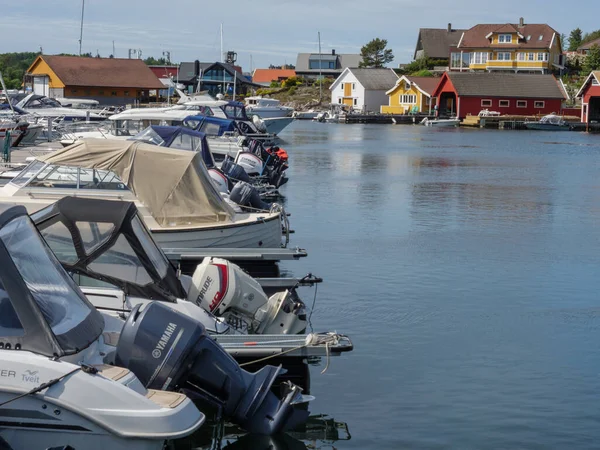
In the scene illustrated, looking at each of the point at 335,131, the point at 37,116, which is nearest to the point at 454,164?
the point at 37,116

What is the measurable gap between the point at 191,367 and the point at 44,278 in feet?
4.69

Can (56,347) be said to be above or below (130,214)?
below

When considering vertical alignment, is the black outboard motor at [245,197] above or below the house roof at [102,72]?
below

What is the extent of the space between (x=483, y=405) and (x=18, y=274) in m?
5.94

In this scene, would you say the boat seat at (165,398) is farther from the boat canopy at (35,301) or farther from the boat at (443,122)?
the boat at (443,122)

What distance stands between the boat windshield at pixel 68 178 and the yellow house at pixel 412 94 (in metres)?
85.9

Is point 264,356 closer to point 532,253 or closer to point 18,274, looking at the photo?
point 18,274

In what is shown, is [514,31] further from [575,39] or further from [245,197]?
[245,197]

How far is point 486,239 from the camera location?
23203 mm

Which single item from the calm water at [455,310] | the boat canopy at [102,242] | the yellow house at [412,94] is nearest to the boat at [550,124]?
the yellow house at [412,94]

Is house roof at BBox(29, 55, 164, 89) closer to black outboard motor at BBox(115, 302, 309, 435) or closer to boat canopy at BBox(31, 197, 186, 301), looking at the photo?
boat canopy at BBox(31, 197, 186, 301)

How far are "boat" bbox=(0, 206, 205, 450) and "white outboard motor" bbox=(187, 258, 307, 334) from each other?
11.2ft

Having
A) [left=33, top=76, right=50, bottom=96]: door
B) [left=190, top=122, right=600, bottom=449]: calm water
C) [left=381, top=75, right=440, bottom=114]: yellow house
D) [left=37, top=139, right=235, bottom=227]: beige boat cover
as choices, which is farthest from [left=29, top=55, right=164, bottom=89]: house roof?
[left=37, top=139, right=235, bottom=227]: beige boat cover

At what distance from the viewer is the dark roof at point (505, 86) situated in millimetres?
93812
